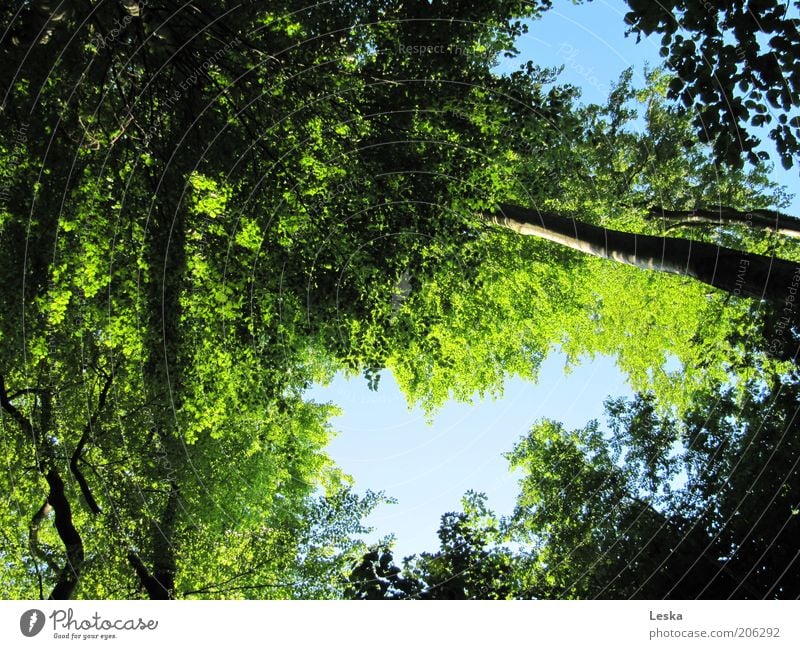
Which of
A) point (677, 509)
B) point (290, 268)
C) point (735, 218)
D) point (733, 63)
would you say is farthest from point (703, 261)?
point (735, 218)

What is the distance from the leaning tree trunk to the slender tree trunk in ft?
20.5

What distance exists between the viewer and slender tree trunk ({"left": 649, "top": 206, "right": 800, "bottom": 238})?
1600cm

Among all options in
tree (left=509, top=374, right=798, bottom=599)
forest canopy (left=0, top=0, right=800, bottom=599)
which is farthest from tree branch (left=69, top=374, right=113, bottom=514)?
tree (left=509, top=374, right=798, bottom=599)

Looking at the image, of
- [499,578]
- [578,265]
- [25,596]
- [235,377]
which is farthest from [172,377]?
[578,265]

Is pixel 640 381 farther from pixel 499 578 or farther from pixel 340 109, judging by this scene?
pixel 340 109

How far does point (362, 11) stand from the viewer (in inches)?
438
